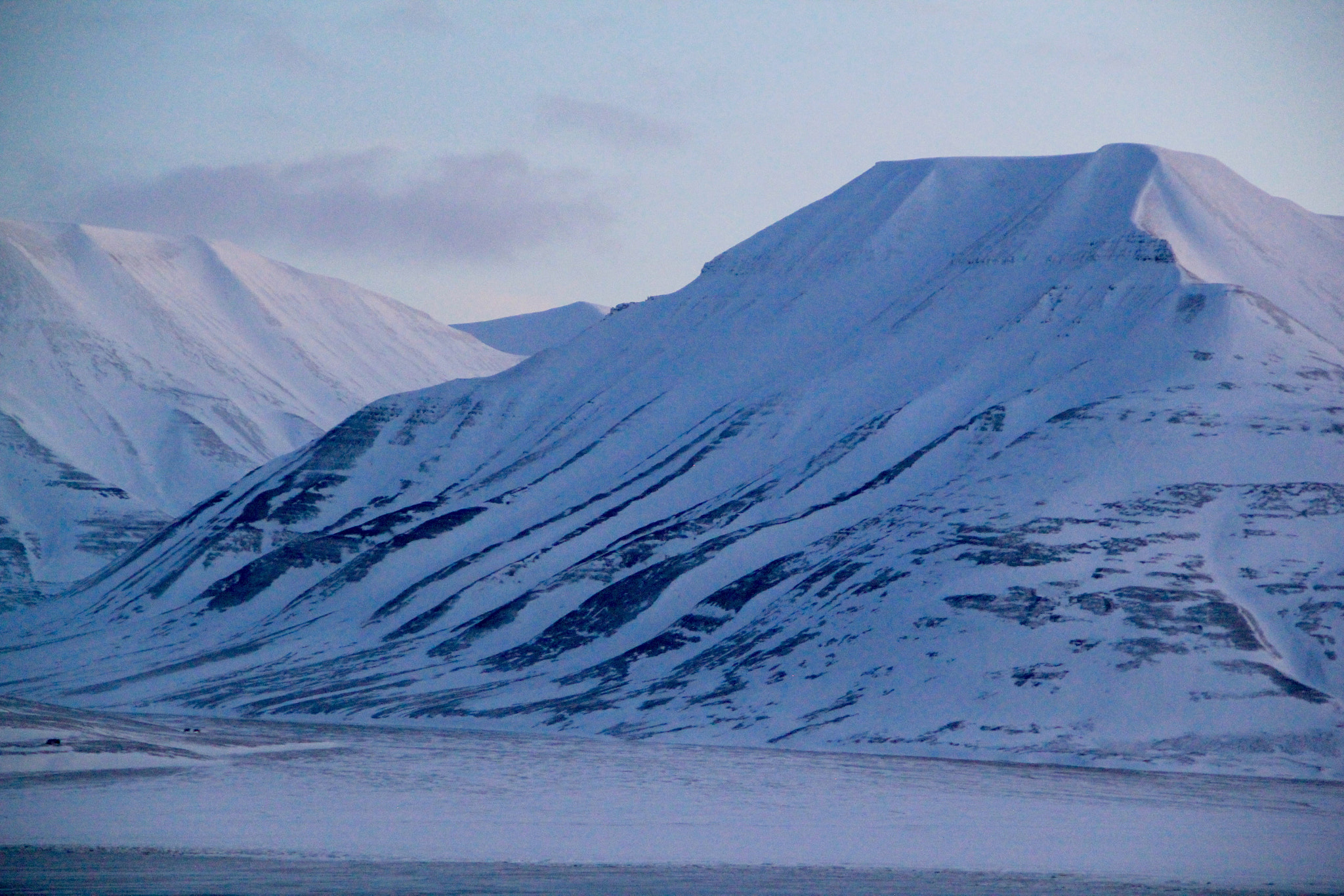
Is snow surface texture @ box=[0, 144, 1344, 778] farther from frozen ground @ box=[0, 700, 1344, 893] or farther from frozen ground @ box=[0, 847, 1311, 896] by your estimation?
frozen ground @ box=[0, 847, 1311, 896]

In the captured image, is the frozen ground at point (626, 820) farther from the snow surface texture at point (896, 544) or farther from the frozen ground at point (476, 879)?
the snow surface texture at point (896, 544)

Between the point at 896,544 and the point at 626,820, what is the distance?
206 feet

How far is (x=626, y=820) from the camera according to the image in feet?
204

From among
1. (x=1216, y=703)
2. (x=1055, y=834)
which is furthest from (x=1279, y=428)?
(x=1055, y=834)

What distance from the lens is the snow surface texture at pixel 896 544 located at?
9919 centimetres

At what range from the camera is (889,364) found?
552 feet

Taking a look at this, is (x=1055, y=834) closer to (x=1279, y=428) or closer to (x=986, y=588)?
(x=986, y=588)

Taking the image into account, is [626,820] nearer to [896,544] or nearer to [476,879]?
[476,879]

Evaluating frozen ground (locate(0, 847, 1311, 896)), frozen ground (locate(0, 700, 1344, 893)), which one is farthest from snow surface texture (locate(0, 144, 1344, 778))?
frozen ground (locate(0, 847, 1311, 896))

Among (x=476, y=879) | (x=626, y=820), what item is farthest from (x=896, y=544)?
(x=476, y=879)

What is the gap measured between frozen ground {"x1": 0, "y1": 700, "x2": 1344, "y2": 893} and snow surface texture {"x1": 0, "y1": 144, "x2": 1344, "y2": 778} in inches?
563

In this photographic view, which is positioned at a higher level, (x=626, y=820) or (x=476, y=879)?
(x=476, y=879)

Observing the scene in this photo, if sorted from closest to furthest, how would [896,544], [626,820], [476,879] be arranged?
[476,879], [626,820], [896,544]

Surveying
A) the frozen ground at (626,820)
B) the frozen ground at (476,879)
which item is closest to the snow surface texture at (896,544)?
the frozen ground at (626,820)
